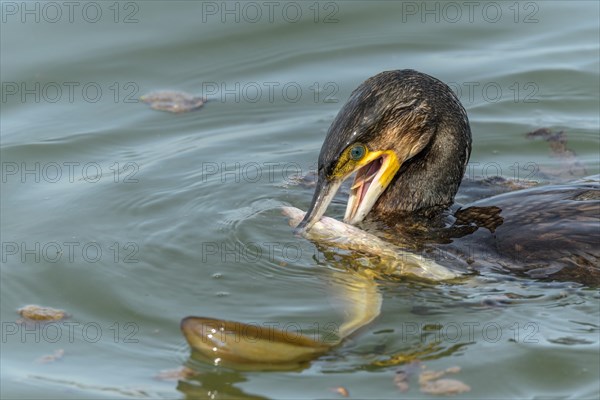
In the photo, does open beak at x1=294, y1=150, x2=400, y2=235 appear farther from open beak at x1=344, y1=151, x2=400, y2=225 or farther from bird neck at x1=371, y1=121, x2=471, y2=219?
bird neck at x1=371, y1=121, x2=471, y2=219

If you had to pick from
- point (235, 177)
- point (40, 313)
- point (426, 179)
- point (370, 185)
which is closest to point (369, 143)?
point (370, 185)

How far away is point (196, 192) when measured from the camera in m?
8.48

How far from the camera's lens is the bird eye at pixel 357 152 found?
7254mm

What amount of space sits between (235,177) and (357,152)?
1673mm

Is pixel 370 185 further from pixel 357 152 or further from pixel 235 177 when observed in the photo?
pixel 235 177

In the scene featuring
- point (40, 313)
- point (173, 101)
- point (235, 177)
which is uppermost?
point (173, 101)

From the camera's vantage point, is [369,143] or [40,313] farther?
[369,143]

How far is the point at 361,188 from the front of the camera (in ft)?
25.2

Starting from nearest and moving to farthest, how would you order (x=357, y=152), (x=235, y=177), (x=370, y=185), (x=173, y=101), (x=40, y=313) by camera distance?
(x=40, y=313)
(x=357, y=152)
(x=370, y=185)
(x=235, y=177)
(x=173, y=101)

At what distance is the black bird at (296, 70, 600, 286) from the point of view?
6.80m

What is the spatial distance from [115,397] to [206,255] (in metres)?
1.74

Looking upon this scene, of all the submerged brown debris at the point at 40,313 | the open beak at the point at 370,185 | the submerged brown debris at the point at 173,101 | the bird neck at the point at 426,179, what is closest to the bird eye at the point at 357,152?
the open beak at the point at 370,185

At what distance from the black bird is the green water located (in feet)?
0.79

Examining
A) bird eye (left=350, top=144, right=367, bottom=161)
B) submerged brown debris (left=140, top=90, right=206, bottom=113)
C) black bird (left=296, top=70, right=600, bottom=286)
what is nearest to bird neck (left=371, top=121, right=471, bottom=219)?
black bird (left=296, top=70, right=600, bottom=286)
